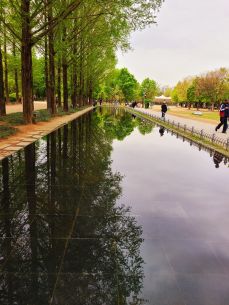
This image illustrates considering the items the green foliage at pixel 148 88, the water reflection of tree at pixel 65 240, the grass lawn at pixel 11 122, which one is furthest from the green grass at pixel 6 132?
the green foliage at pixel 148 88

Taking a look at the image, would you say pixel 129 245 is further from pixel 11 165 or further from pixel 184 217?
pixel 11 165

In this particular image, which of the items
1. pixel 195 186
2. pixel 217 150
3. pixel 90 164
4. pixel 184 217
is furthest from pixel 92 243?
pixel 217 150

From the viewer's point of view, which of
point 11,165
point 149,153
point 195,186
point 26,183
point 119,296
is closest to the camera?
point 119,296

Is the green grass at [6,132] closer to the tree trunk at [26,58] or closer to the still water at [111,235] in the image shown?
the tree trunk at [26,58]

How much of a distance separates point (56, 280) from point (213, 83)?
263 ft

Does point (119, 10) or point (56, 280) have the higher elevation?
point (119, 10)

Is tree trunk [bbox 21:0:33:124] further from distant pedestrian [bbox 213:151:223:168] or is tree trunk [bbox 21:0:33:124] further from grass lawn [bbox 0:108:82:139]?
distant pedestrian [bbox 213:151:223:168]

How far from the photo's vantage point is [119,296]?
3.60m

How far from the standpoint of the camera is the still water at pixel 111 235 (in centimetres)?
368

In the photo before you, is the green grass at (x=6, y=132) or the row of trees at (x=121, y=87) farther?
the row of trees at (x=121, y=87)

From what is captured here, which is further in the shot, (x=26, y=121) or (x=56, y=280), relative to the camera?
(x=26, y=121)

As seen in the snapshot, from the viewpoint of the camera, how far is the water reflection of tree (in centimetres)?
365

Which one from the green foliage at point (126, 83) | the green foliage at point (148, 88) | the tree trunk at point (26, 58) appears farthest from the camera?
the green foliage at point (148, 88)

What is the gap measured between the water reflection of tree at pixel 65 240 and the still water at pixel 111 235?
0.01 metres
